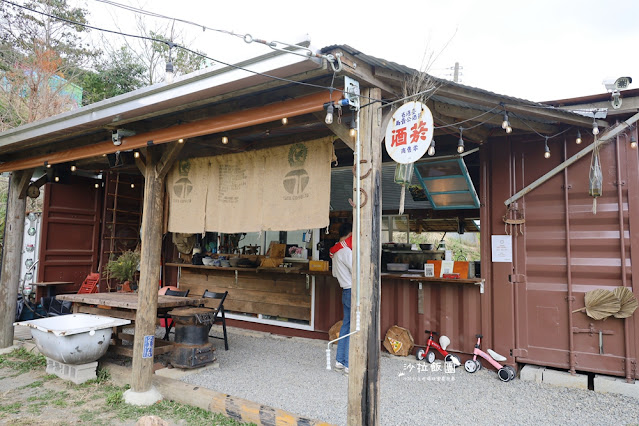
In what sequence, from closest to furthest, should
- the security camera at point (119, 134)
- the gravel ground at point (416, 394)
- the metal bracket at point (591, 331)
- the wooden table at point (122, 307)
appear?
the gravel ground at point (416, 394)
the metal bracket at point (591, 331)
the security camera at point (119, 134)
the wooden table at point (122, 307)

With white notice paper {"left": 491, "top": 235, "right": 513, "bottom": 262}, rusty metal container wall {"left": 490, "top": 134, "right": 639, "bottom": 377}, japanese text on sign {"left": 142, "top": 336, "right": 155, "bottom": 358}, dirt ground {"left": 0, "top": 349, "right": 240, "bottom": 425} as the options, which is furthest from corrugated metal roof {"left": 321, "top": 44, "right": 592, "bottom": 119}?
japanese text on sign {"left": 142, "top": 336, "right": 155, "bottom": 358}

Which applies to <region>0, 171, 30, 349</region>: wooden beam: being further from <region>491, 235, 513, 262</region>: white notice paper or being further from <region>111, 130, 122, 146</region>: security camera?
<region>491, 235, 513, 262</region>: white notice paper

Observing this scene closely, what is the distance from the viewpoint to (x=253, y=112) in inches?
149

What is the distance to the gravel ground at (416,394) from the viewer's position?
3.85 meters

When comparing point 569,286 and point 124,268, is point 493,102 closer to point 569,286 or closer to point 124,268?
point 569,286

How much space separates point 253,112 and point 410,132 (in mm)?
1535

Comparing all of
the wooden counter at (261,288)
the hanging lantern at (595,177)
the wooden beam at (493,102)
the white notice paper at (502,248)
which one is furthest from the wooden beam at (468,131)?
the wooden counter at (261,288)

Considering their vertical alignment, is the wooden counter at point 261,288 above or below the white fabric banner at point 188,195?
below

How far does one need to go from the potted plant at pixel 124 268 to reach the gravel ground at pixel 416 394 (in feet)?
12.6

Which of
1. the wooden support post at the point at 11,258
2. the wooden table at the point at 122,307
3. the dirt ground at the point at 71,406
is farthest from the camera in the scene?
the wooden support post at the point at 11,258

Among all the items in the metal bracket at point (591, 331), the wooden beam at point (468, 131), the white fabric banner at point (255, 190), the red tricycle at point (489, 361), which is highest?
the wooden beam at point (468, 131)

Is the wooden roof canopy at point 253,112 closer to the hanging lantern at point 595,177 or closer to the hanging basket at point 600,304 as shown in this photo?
the hanging lantern at point 595,177

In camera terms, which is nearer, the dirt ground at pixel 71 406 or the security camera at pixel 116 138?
the dirt ground at pixel 71 406

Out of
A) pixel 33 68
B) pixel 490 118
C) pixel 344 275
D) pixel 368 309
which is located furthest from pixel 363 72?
pixel 33 68
